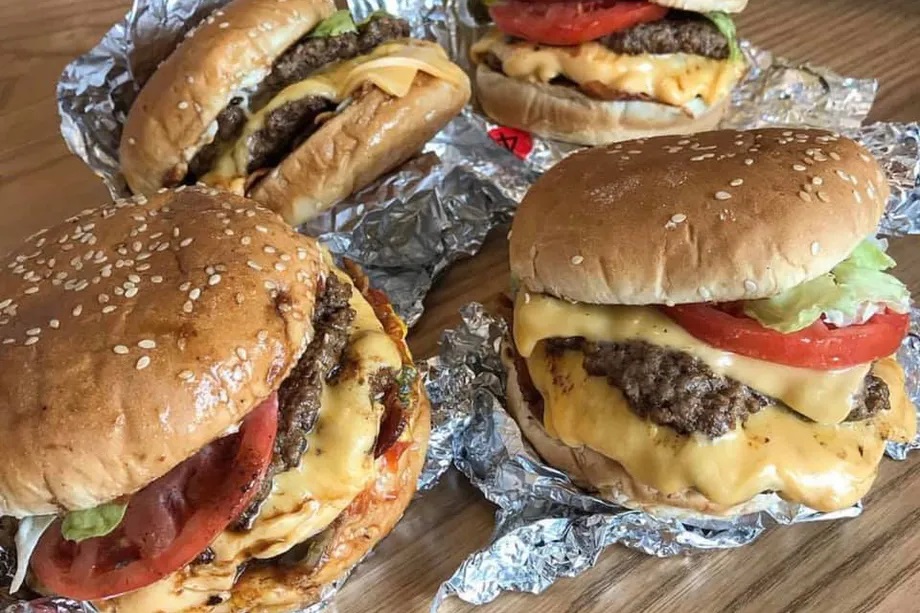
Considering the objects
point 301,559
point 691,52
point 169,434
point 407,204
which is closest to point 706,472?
point 301,559

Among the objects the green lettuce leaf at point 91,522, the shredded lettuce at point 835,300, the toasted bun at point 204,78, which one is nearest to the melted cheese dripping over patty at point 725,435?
the shredded lettuce at point 835,300

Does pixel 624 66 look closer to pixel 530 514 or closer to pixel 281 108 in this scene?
pixel 281 108

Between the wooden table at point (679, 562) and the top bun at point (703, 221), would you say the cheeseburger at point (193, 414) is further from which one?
the top bun at point (703, 221)

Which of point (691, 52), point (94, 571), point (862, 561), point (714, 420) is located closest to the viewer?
point (94, 571)

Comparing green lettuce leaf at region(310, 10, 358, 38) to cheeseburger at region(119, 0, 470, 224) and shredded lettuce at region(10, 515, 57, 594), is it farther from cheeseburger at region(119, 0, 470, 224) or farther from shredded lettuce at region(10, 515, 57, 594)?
shredded lettuce at region(10, 515, 57, 594)

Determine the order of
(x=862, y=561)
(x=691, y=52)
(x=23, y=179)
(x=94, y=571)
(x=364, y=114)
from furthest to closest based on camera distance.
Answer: (x=23, y=179) < (x=691, y=52) < (x=364, y=114) < (x=862, y=561) < (x=94, y=571)

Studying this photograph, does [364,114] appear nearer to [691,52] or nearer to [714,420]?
[691,52]

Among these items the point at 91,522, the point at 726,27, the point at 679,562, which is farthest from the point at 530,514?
the point at 726,27

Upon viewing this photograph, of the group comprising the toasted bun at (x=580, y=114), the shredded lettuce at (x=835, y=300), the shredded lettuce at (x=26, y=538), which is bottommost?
the toasted bun at (x=580, y=114)
